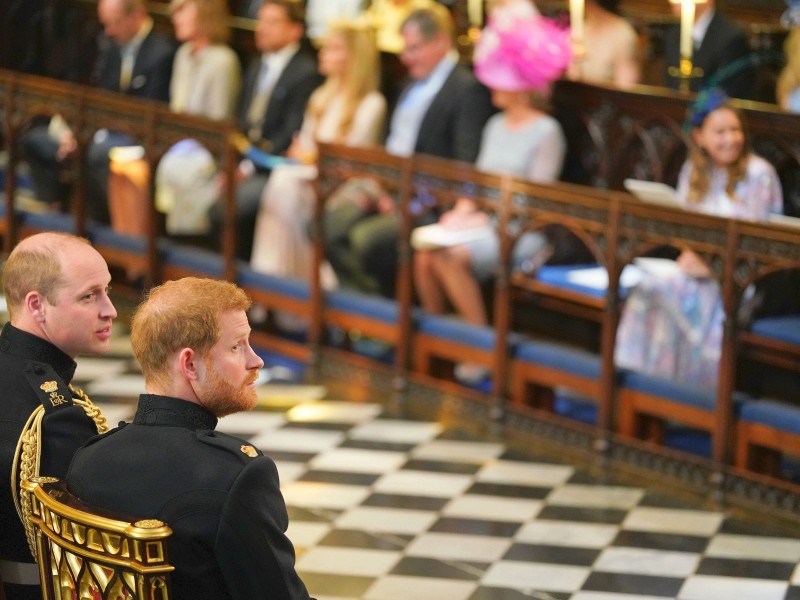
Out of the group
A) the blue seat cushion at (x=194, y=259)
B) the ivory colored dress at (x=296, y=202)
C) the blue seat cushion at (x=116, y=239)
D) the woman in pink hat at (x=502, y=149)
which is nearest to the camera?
the woman in pink hat at (x=502, y=149)

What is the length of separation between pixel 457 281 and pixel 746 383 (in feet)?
5.62

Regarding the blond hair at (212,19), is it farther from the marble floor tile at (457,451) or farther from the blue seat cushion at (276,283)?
the marble floor tile at (457,451)

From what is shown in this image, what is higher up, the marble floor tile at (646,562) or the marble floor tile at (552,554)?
the marble floor tile at (646,562)

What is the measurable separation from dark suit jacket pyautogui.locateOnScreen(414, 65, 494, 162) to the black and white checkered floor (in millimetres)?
1527

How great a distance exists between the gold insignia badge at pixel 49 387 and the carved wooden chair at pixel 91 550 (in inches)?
15.6

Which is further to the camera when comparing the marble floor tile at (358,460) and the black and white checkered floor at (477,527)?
the marble floor tile at (358,460)

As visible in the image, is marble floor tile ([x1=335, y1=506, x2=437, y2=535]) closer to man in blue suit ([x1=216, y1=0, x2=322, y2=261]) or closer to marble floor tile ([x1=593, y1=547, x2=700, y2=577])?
marble floor tile ([x1=593, y1=547, x2=700, y2=577])

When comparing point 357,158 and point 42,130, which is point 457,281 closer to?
point 357,158

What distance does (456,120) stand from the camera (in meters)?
8.20

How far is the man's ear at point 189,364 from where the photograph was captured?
307 centimetres

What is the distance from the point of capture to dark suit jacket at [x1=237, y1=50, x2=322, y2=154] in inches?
358

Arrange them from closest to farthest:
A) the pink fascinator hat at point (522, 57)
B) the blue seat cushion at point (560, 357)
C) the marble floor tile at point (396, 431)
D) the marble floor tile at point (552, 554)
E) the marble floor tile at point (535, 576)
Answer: the marble floor tile at point (535, 576) < the marble floor tile at point (552, 554) < the blue seat cushion at point (560, 357) < the marble floor tile at point (396, 431) < the pink fascinator hat at point (522, 57)

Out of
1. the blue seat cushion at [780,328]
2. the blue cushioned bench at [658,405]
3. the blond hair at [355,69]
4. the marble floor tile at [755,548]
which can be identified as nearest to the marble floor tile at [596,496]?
the blue cushioned bench at [658,405]

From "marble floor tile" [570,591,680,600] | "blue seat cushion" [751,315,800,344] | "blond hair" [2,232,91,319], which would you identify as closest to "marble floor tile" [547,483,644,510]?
"blue seat cushion" [751,315,800,344]
